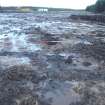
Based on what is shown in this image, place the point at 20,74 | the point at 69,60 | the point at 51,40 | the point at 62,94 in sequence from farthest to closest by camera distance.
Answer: the point at 51,40 < the point at 69,60 < the point at 20,74 < the point at 62,94

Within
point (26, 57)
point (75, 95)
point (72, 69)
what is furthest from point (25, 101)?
point (26, 57)

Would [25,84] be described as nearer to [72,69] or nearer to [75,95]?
[75,95]

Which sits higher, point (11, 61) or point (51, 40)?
point (11, 61)

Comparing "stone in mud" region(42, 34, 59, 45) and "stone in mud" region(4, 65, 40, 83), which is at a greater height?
"stone in mud" region(4, 65, 40, 83)

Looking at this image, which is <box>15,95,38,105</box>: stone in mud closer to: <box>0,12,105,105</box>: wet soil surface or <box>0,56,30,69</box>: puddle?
<box>0,12,105,105</box>: wet soil surface

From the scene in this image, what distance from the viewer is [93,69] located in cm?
1084

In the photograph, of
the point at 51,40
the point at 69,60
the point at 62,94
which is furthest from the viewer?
the point at 51,40

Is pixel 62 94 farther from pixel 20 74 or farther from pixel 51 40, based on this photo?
pixel 51 40

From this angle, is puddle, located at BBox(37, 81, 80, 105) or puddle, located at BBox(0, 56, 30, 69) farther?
puddle, located at BBox(0, 56, 30, 69)

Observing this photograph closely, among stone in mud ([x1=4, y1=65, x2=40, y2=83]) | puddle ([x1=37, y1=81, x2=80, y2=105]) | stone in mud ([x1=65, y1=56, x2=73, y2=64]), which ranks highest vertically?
stone in mud ([x1=4, y1=65, x2=40, y2=83])

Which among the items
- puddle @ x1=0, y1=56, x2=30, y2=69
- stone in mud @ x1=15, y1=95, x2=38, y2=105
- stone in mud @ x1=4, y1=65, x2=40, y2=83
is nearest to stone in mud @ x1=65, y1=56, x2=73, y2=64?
puddle @ x1=0, y1=56, x2=30, y2=69

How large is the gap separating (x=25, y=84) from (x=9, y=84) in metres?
0.47

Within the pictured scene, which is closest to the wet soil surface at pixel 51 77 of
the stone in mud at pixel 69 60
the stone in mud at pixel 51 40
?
the stone in mud at pixel 69 60

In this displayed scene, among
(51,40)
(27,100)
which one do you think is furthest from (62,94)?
(51,40)
